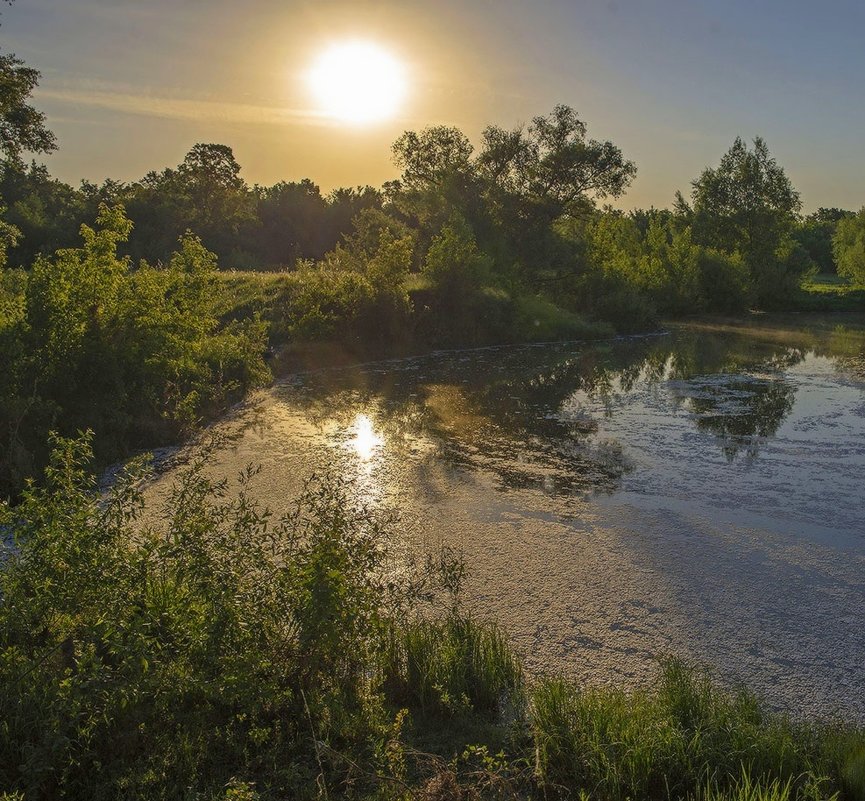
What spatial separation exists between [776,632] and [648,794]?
3.02m

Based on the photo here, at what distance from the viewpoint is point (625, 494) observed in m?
11.1

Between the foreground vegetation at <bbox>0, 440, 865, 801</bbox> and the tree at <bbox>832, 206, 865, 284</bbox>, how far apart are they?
197ft

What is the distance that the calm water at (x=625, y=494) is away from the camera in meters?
6.61

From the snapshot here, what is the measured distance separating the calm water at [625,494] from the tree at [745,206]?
3831cm

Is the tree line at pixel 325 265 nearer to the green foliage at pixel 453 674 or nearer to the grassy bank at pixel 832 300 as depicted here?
the grassy bank at pixel 832 300

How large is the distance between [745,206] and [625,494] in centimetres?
5478

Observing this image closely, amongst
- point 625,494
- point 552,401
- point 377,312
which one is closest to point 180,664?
point 625,494

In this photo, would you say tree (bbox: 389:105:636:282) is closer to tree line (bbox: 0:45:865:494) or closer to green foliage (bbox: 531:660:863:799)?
tree line (bbox: 0:45:865:494)

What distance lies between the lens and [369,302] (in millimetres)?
24688

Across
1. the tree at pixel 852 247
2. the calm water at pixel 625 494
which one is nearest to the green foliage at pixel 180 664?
the calm water at pixel 625 494

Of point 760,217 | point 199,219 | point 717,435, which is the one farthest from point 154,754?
point 760,217

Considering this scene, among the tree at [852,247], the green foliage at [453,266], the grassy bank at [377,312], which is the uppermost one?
the tree at [852,247]

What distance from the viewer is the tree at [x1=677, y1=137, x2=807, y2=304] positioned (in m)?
57.8

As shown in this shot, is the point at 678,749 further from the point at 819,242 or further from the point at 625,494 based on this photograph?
the point at 819,242
